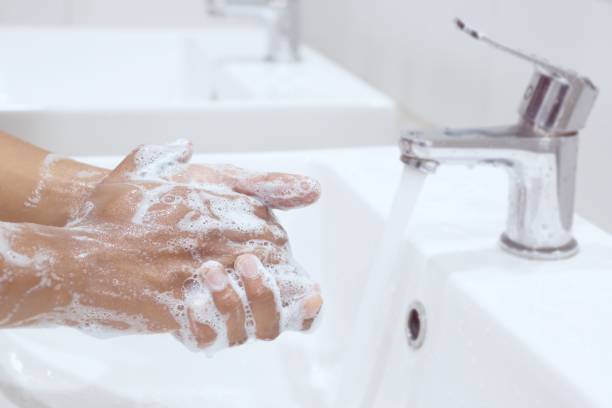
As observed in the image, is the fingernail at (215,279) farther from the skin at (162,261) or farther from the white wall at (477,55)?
the white wall at (477,55)

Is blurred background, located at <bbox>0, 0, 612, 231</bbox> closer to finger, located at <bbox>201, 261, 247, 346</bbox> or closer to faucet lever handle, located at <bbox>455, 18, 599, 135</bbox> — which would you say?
faucet lever handle, located at <bbox>455, 18, 599, 135</bbox>

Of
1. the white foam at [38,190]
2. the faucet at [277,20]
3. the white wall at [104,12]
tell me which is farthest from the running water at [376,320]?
the white wall at [104,12]

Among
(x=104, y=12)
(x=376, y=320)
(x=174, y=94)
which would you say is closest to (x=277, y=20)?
(x=174, y=94)

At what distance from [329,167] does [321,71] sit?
1.25 feet

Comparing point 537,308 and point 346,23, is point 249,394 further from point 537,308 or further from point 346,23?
point 346,23

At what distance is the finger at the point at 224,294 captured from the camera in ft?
1.40

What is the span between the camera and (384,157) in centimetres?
72

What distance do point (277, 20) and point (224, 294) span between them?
0.74 meters

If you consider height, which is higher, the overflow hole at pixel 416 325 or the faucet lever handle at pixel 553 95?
the faucet lever handle at pixel 553 95

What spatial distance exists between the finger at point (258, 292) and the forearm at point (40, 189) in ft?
0.49

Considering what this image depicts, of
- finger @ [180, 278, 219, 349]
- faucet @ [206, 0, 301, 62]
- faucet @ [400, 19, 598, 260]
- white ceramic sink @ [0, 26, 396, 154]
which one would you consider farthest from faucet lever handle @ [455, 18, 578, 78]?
faucet @ [206, 0, 301, 62]

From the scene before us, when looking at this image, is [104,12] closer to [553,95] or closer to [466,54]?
[466,54]

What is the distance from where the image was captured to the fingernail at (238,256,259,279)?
44 centimetres

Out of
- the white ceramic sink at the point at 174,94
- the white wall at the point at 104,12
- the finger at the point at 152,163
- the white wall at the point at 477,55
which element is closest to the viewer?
the finger at the point at 152,163
